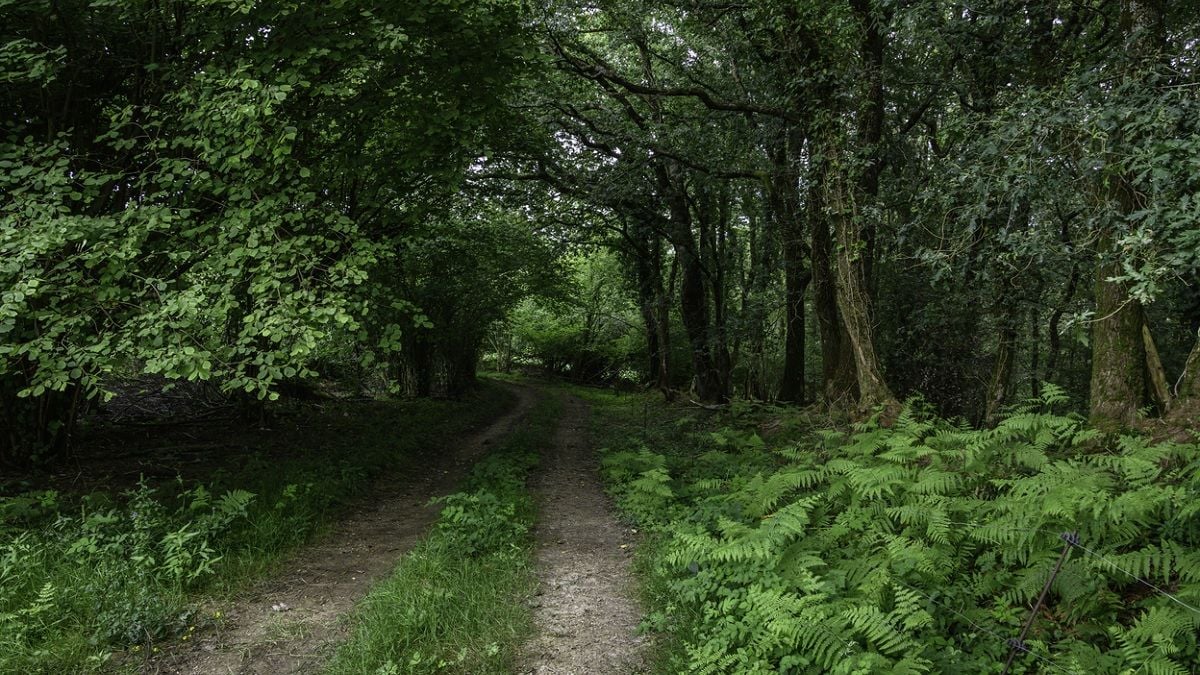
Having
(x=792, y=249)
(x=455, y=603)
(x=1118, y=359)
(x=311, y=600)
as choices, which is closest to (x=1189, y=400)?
(x=1118, y=359)

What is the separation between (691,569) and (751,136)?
32.2 feet

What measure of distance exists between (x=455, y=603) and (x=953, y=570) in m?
3.67

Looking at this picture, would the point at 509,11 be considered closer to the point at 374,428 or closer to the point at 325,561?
the point at 325,561

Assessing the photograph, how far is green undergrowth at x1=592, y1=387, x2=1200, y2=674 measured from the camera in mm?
3412

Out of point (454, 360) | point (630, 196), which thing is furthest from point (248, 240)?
point (454, 360)

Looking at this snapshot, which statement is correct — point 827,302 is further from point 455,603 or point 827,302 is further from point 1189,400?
point 455,603

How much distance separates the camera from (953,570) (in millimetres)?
4301

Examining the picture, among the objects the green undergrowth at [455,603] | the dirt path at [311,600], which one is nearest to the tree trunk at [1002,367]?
the green undergrowth at [455,603]

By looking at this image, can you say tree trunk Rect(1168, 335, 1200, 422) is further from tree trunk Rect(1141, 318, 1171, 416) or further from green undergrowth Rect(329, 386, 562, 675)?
green undergrowth Rect(329, 386, 562, 675)

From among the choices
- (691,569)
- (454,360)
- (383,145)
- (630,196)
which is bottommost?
(691,569)

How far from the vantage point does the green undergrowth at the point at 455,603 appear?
159 inches

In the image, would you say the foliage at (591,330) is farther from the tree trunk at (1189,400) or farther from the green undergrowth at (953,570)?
the green undergrowth at (953,570)

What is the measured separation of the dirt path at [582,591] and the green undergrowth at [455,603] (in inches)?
6.9

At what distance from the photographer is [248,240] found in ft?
18.8
